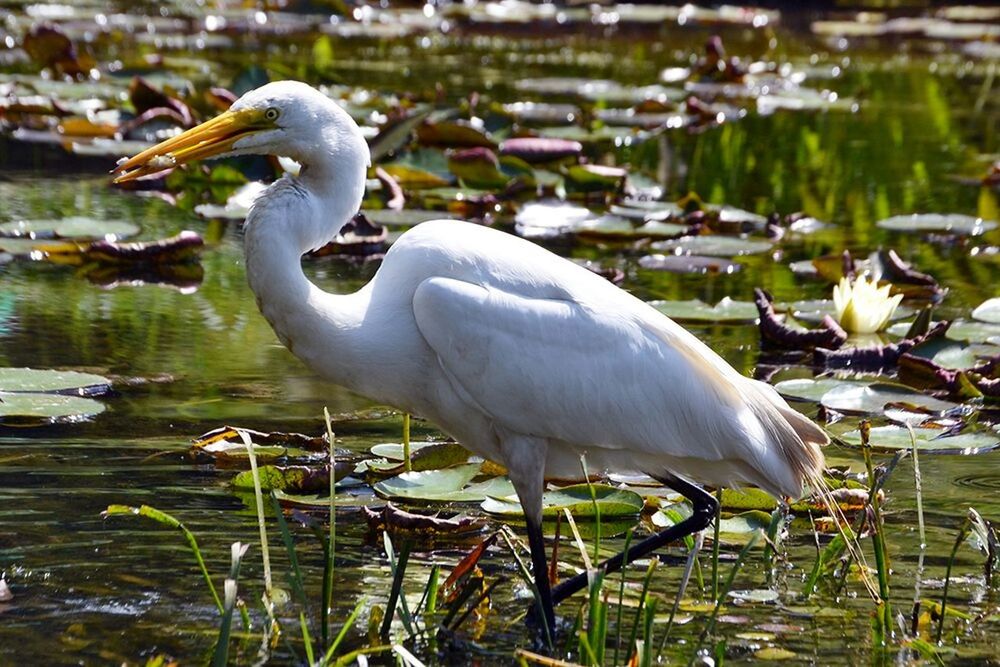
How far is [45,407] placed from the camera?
15.5 ft

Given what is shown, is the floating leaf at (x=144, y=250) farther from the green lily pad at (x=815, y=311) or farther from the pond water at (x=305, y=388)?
the green lily pad at (x=815, y=311)

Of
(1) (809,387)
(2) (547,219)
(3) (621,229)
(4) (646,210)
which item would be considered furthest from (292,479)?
(4) (646,210)

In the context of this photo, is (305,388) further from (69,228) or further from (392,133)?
(392,133)

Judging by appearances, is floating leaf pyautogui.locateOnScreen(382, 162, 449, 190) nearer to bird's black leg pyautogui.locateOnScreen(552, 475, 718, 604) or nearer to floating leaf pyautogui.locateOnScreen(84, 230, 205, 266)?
floating leaf pyautogui.locateOnScreen(84, 230, 205, 266)

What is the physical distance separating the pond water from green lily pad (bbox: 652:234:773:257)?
0.35 ft

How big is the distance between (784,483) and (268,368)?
2.25 meters

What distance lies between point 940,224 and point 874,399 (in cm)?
308

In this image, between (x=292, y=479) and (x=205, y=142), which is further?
(x=292, y=479)

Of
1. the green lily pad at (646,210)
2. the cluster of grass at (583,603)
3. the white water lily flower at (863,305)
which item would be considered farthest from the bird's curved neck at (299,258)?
→ the green lily pad at (646,210)

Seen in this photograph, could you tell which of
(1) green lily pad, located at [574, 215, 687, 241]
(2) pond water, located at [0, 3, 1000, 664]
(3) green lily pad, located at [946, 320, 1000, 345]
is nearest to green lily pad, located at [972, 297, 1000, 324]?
(3) green lily pad, located at [946, 320, 1000, 345]

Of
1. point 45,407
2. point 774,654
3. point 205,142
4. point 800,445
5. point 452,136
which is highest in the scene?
point 205,142

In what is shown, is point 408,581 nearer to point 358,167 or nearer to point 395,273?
point 395,273

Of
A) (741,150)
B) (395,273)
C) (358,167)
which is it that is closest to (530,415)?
(395,273)

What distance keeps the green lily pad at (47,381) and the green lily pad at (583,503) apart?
137 cm
